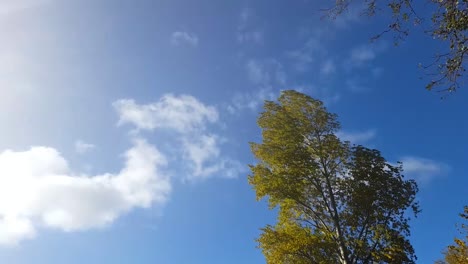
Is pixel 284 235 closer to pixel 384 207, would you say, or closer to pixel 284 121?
pixel 384 207

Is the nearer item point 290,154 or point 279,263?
point 279,263

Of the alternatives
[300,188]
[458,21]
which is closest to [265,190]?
[300,188]

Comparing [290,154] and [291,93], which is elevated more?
[291,93]

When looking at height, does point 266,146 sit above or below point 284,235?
above

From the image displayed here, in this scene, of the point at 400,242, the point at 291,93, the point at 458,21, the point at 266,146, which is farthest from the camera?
the point at 291,93

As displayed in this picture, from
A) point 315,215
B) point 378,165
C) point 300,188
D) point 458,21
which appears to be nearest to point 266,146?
point 300,188

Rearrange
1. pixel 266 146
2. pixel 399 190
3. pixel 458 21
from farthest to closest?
pixel 266 146, pixel 399 190, pixel 458 21

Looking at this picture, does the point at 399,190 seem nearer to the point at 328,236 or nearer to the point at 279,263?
the point at 328,236

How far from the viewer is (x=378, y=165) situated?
1784cm

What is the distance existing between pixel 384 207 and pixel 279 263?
499 centimetres

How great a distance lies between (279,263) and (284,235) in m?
1.18

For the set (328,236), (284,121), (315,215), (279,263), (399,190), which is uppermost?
(284,121)

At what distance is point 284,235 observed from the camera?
16328mm

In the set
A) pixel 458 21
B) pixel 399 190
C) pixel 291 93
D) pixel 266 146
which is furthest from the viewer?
pixel 291 93
